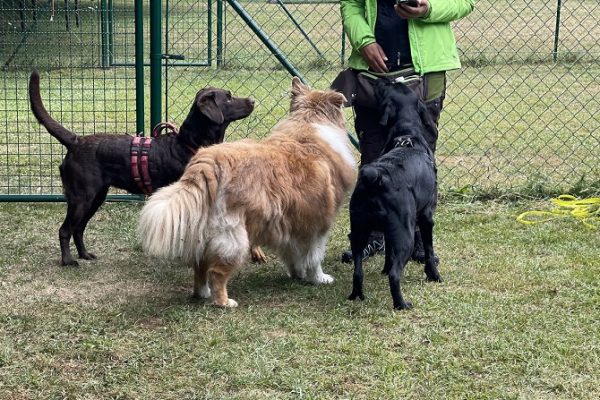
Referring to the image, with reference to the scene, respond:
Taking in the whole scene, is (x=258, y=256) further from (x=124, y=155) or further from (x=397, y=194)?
(x=397, y=194)

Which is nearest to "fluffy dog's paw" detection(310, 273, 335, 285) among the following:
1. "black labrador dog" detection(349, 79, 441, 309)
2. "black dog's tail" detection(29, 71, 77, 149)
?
"black labrador dog" detection(349, 79, 441, 309)

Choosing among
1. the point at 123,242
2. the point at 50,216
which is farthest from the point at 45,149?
the point at 123,242

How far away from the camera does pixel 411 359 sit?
13.3 feet

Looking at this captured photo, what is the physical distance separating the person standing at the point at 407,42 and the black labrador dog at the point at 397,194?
225 millimetres

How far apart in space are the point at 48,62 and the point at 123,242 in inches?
143

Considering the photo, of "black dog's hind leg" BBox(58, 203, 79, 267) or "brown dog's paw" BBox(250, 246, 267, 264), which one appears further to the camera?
"brown dog's paw" BBox(250, 246, 267, 264)

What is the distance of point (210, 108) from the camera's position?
5.42 metres

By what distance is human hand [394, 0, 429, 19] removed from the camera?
5141 mm

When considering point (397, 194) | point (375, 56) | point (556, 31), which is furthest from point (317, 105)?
point (556, 31)

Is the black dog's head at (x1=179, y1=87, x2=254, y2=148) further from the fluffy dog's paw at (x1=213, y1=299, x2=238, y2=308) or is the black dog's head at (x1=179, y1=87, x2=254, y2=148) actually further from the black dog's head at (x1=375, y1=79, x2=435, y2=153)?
the fluffy dog's paw at (x1=213, y1=299, x2=238, y2=308)

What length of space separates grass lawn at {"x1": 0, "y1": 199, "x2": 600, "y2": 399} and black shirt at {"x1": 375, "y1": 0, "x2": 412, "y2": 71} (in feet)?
4.25

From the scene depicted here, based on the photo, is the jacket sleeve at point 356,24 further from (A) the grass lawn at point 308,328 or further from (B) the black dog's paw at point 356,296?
(B) the black dog's paw at point 356,296

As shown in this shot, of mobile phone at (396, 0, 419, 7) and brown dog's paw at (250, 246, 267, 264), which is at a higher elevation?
mobile phone at (396, 0, 419, 7)

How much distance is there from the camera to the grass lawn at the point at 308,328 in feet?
12.4
